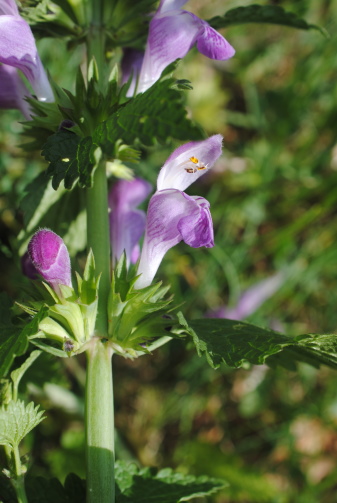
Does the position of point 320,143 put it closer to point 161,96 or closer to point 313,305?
point 313,305

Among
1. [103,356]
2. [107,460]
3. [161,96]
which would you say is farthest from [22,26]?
[107,460]

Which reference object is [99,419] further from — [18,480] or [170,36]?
[170,36]

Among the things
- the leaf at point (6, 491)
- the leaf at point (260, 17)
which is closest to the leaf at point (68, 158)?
the leaf at point (260, 17)

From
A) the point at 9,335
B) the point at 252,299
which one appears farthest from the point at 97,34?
the point at 252,299

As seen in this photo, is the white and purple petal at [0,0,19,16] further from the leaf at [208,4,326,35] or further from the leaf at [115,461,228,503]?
the leaf at [115,461,228,503]

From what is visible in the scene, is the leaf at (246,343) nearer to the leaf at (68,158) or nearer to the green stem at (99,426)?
the green stem at (99,426)
